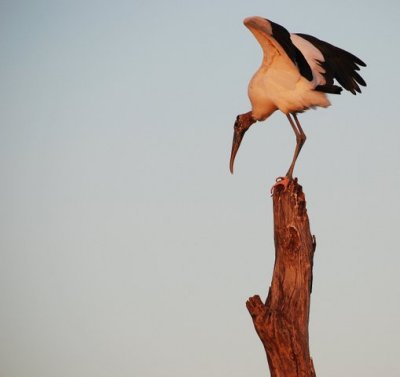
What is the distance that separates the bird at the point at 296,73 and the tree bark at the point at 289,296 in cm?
149

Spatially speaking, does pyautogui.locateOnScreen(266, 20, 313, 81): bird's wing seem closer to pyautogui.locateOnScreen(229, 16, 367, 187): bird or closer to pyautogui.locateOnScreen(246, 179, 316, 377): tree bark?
pyautogui.locateOnScreen(229, 16, 367, 187): bird

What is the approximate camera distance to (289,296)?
890 cm

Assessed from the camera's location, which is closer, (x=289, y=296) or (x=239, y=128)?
(x=289, y=296)

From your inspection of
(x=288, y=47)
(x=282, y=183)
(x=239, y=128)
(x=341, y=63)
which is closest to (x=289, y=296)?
(x=282, y=183)

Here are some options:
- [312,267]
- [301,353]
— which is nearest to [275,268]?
[312,267]

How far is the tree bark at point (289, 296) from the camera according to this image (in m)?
8.65

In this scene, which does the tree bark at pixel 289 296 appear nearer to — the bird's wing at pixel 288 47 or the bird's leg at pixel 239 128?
the bird's wing at pixel 288 47

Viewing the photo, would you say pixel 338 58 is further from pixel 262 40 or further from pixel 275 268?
pixel 275 268

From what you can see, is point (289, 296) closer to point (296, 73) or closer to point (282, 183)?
point (282, 183)

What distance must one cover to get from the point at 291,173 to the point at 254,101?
2103 millimetres

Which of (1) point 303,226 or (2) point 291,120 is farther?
(2) point 291,120

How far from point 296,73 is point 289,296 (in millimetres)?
3699

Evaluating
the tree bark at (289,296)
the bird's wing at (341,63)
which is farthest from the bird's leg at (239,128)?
the tree bark at (289,296)

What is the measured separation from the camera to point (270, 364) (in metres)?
8.86
